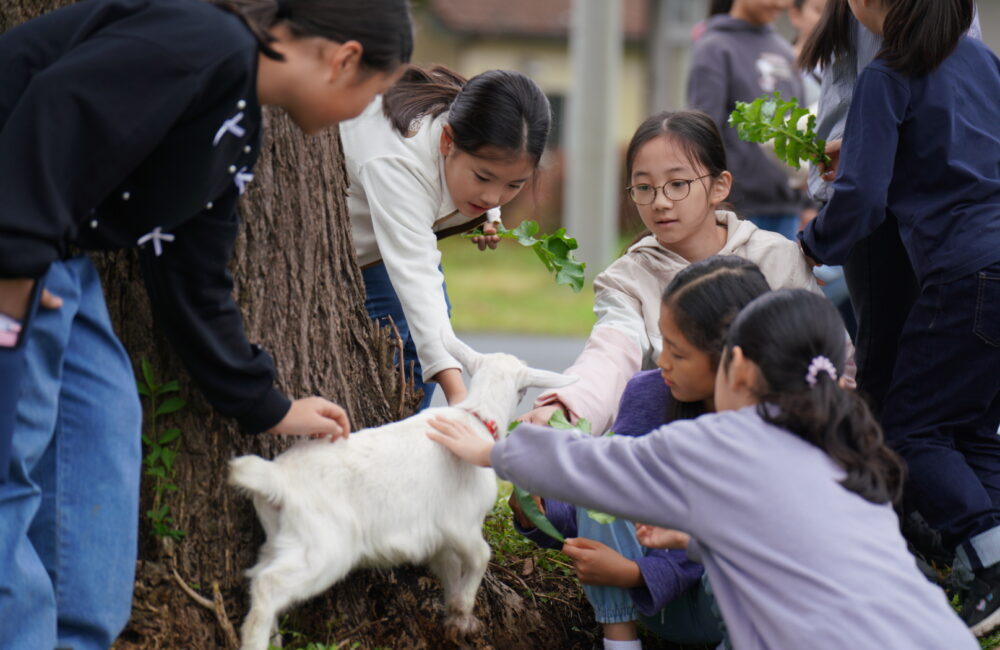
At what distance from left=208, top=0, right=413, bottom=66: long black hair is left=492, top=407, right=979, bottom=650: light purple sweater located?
3.19 ft

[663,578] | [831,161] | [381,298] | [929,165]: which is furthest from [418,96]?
[663,578]

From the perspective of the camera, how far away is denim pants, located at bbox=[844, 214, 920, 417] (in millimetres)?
3916

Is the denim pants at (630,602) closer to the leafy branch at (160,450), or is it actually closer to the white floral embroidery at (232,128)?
the leafy branch at (160,450)

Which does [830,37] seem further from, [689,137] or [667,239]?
[667,239]

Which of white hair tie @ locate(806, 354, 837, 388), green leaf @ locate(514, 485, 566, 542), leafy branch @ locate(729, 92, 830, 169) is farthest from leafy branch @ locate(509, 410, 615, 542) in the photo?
leafy branch @ locate(729, 92, 830, 169)

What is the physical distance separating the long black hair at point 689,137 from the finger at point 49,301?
2.05m

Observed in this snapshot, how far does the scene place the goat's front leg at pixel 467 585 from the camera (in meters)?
2.94

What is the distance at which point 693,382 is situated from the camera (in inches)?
A: 118

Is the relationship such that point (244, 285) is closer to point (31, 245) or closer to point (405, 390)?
point (405, 390)

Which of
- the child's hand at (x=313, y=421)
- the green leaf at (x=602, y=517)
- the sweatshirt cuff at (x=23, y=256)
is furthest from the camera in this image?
the green leaf at (x=602, y=517)

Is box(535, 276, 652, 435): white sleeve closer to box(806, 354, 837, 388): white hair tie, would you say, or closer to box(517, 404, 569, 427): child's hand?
box(517, 404, 569, 427): child's hand

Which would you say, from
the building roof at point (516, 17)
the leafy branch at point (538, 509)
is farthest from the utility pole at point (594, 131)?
the building roof at point (516, 17)

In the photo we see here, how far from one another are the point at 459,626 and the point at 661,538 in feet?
1.90

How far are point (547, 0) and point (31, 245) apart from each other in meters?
27.1
